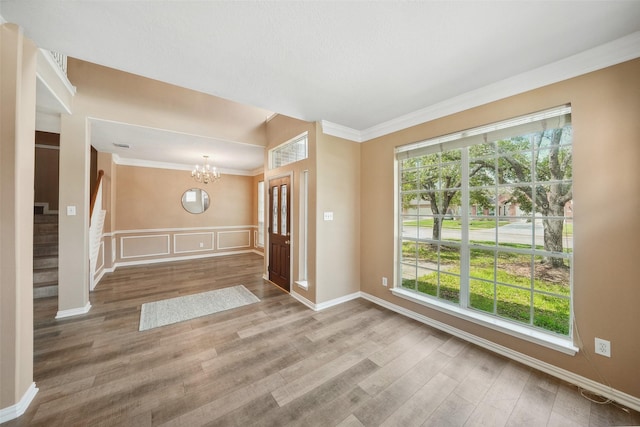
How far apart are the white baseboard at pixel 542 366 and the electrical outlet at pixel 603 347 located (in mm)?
241

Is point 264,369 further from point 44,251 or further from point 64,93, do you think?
point 44,251

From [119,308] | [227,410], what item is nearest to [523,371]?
[227,410]

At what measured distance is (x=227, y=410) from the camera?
5.14ft

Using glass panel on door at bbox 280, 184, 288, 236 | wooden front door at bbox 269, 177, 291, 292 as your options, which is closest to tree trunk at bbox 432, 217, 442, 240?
wooden front door at bbox 269, 177, 291, 292

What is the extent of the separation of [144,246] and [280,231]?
13.4 ft

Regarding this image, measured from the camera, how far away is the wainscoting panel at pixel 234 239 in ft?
22.2

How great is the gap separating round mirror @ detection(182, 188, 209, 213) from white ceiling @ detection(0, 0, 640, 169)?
4.72 meters

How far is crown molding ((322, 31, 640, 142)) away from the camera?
5.42 feet

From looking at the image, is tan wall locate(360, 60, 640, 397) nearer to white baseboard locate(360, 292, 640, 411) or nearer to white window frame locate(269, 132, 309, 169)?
white baseboard locate(360, 292, 640, 411)

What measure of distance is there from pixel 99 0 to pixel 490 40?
2652 mm

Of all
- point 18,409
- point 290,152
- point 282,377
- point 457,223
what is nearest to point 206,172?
point 290,152

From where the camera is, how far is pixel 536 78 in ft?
6.57

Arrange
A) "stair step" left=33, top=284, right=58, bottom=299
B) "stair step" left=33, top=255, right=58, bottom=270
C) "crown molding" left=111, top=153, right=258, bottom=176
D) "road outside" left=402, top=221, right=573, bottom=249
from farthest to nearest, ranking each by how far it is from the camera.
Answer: "crown molding" left=111, top=153, right=258, bottom=176 → "stair step" left=33, top=255, right=58, bottom=270 → "stair step" left=33, top=284, right=58, bottom=299 → "road outside" left=402, top=221, right=573, bottom=249

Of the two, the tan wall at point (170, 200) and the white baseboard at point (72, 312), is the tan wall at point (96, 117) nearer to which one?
the white baseboard at point (72, 312)
